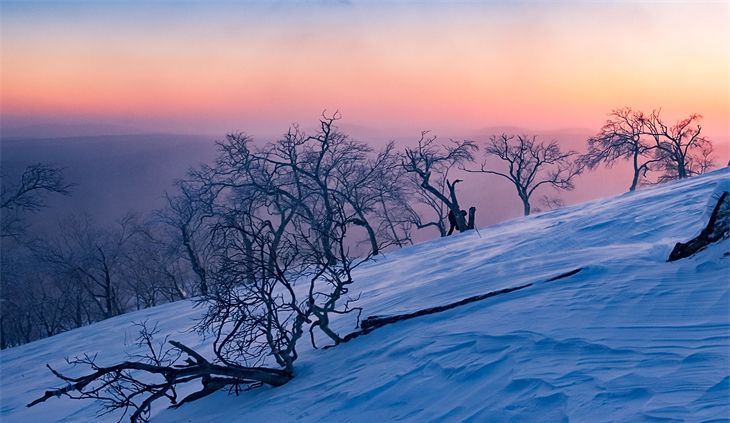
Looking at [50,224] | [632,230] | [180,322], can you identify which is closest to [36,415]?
[180,322]

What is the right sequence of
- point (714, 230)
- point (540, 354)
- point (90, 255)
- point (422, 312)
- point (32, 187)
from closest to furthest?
point (540, 354) < point (714, 230) < point (422, 312) < point (32, 187) < point (90, 255)

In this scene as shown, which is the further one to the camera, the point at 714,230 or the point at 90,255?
the point at 90,255

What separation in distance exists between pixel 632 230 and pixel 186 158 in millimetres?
95917

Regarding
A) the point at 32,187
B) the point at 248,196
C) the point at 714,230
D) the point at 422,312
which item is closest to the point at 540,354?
the point at 422,312

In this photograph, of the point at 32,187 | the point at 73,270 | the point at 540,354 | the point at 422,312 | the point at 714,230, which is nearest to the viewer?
the point at 540,354

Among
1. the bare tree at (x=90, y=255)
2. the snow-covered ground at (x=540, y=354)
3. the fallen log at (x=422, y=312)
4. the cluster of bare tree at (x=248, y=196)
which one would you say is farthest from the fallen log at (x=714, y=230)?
the bare tree at (x=90, y=255)

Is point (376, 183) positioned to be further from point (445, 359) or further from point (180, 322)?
point (445, 359)

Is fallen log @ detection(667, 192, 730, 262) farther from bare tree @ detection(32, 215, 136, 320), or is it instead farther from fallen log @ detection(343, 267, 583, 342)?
bare tree @ detection(32, 215, 136, 320)

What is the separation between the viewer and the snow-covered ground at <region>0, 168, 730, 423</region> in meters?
3.55

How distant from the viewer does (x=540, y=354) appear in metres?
4.33

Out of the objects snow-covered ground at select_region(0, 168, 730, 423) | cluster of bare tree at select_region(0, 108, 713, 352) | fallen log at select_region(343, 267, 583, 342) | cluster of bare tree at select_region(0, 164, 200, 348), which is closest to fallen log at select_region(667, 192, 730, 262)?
snow-covered ground at select_region(0, 168, 730, 423)

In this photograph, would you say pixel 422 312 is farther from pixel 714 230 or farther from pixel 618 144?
pixel 618 144

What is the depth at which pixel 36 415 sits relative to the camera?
7.86m

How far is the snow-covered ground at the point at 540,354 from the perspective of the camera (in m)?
3.55
